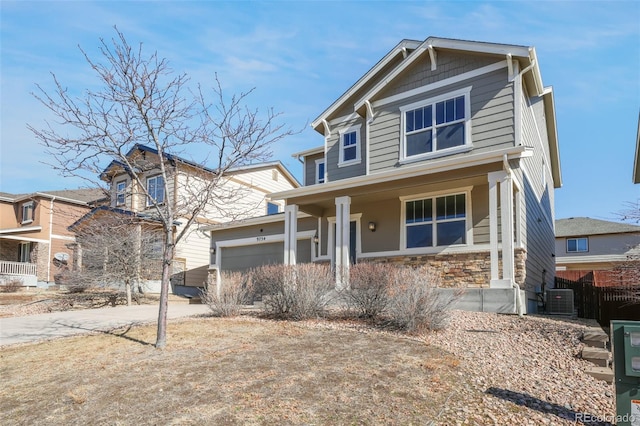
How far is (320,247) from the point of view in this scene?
15.4 meters

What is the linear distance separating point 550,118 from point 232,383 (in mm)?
16332

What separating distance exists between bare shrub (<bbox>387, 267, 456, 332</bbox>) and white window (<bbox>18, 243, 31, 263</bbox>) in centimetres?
2775

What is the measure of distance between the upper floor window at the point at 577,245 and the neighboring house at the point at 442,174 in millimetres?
17724

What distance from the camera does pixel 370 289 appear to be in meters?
8.52

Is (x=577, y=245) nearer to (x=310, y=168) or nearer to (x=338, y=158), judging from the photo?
(x=310, y=168)

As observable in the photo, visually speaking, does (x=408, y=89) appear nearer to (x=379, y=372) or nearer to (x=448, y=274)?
(x=448, y=274)

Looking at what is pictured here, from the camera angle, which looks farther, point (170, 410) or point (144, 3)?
point (144, 3)

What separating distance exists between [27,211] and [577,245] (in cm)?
3647

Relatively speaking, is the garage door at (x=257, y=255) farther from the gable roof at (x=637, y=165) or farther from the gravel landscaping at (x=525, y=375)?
the gable roof at (x=637, y=165)

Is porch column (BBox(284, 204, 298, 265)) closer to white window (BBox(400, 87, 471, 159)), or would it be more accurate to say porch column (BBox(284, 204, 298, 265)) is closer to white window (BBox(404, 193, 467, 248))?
white window (BBox(404, 193, 467, 248))

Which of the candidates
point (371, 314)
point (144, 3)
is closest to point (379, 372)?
point (371, 314)

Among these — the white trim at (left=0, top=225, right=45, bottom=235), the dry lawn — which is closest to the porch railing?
the white trim at (left=0, top=225, right=45, bottom=235)

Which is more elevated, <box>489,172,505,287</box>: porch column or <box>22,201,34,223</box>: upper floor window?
<box>22,201,34,223</box>: upper floor window

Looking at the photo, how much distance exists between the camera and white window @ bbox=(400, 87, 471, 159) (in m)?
12.4
